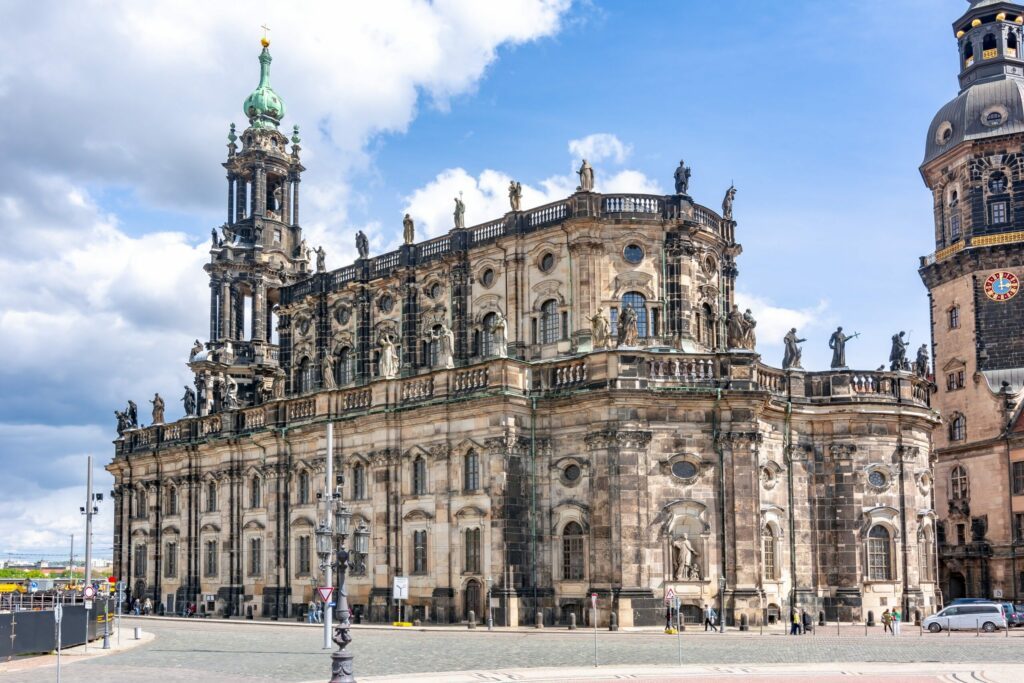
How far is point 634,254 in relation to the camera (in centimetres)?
5859

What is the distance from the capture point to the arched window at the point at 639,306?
2304 inches

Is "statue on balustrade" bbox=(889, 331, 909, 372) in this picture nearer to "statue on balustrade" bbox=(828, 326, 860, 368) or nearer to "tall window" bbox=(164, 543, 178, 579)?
"statue on balustrade" bbox=(828, 326, 860, 368)

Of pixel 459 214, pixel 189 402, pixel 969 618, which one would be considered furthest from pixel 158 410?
pixel 969 618

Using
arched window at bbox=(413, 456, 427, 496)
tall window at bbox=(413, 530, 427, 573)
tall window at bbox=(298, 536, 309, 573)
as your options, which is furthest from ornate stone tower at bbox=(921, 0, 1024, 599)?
tall window at bbox=(298, 536, 309, 573)

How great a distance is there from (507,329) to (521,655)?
26.7 meters

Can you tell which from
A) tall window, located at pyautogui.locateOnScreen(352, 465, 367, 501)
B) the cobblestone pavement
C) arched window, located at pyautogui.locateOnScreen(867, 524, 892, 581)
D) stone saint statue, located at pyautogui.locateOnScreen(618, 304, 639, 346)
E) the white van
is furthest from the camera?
Answer: tall window, located at pyautogui.locateOnScreen(352, 465, 367, 501)

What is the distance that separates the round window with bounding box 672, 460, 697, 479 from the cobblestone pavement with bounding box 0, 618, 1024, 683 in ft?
24.6

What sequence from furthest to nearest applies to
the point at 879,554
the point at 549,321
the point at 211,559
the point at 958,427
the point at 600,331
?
the point at 958,427 → the point at 211,559 → the point at 549,321 → the point at 879,554 → the point at 600,331

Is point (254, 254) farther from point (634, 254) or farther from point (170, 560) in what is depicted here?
point (634, 254)

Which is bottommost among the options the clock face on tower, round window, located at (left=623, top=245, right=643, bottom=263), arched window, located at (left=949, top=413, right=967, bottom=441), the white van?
the white van

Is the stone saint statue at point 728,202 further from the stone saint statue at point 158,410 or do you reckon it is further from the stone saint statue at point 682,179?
the stone saint statue at point 158,410

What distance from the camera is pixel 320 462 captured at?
62.4 m

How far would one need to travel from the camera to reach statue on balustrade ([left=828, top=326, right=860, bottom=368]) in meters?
57.7

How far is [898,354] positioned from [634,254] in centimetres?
1397
